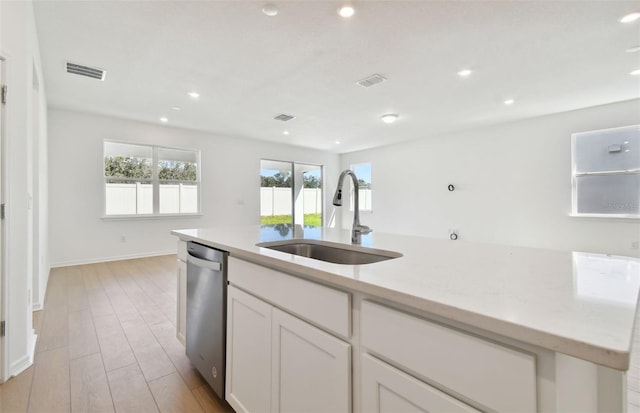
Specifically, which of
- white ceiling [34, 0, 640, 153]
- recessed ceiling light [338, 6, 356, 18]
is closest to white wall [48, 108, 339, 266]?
white ceiling [34, 0, 640, 153]

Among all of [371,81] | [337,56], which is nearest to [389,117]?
[371,81]

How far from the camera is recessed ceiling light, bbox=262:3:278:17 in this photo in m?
2.21

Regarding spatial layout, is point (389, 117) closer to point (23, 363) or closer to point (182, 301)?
point (182, 301)

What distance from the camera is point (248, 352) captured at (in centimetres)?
128

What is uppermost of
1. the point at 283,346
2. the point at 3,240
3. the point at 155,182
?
the point at 155,182

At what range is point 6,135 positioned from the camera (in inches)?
71.7

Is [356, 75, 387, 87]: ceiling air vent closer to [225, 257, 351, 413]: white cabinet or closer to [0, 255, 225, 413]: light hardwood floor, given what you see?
[225, 257, 351, 413]: white cabinet

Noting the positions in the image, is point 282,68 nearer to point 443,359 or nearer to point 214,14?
point 214,14

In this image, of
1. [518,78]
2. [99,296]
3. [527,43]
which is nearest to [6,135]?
[99,296]

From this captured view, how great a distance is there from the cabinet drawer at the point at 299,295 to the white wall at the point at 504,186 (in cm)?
570

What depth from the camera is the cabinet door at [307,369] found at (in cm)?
87

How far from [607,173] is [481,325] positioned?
5869 mm

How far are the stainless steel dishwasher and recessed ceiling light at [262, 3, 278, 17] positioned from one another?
1.83 meters

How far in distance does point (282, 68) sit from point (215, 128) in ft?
10.5
